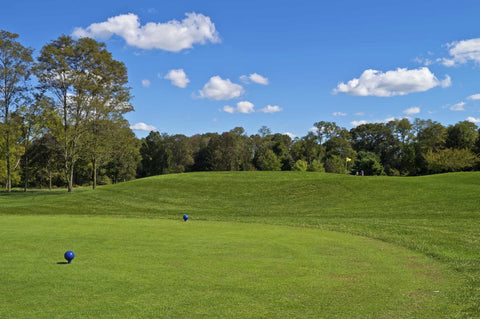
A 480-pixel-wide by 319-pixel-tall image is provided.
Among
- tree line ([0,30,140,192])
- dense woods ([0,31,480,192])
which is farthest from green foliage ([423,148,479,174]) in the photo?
tree line ([0,30,140,192])

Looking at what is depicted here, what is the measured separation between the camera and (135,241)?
1190 centimetres

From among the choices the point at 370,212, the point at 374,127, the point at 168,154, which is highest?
the point at 374,127

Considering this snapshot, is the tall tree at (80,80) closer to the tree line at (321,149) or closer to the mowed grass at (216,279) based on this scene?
the mowed grass at (216,279)

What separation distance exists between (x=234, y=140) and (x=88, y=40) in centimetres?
5525

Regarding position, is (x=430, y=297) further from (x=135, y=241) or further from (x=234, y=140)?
(x=234, y=140)

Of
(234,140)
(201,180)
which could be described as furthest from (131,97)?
(234,140)

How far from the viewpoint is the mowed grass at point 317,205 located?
14547 mm

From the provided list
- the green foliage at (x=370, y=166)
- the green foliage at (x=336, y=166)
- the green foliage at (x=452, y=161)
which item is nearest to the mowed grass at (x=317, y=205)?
the green foliage at (x=452, y=161)

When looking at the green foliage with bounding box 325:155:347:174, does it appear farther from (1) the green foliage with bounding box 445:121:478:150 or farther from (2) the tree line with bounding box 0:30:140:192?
(2) the tree line with bounding box 0:30:140:192

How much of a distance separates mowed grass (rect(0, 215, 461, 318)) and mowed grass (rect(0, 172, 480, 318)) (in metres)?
1.44

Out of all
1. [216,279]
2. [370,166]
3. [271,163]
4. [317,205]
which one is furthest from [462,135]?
[216,279]

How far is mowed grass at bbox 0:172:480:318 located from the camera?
1455 centimetres

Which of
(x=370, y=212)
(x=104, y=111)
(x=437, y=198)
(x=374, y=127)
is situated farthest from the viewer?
(x=374, y=127)

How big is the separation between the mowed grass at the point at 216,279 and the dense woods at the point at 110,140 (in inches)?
1181
